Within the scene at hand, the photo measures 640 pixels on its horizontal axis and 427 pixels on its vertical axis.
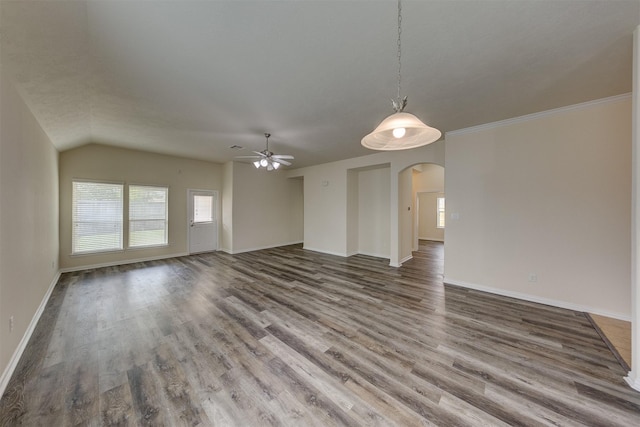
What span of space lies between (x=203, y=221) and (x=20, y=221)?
15.1ft

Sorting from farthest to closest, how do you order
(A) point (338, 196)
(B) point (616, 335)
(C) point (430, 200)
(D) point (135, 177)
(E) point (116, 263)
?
1. (C) point (430, 200)
2. (A) point (338, 196)
3. (D) point (135, 177)
4. (E) point (116, 263)
5. (B) point (616, 335)

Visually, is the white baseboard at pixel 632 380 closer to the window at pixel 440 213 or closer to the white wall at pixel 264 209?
the white wall at pixel 264 209

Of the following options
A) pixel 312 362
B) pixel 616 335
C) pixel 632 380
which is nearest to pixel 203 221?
pixel 312 362

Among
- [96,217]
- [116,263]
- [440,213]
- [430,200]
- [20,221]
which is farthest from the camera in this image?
[430,200]

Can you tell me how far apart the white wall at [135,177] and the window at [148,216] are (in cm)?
14

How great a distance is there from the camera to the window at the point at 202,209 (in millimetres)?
6715

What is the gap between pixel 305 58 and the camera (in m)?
2.11

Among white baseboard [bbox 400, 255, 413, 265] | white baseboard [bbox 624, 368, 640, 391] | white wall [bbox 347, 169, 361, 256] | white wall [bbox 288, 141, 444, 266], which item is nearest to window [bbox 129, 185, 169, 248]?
white wall [bbox 288, 141, 444, 266]

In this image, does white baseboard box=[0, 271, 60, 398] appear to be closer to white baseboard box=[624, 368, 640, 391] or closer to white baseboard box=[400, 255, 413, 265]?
white baseboard box=[624, 368, 640, 391]

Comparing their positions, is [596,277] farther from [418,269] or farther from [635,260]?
[418,269]

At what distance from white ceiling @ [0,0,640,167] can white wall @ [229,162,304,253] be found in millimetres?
3546

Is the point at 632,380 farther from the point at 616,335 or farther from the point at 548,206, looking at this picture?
the point at 548,206

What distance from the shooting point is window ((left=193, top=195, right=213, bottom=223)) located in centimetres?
671

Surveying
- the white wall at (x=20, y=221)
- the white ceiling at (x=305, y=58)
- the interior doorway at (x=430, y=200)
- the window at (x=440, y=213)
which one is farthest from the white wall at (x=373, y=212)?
the white wall at (x=20, y=221)
